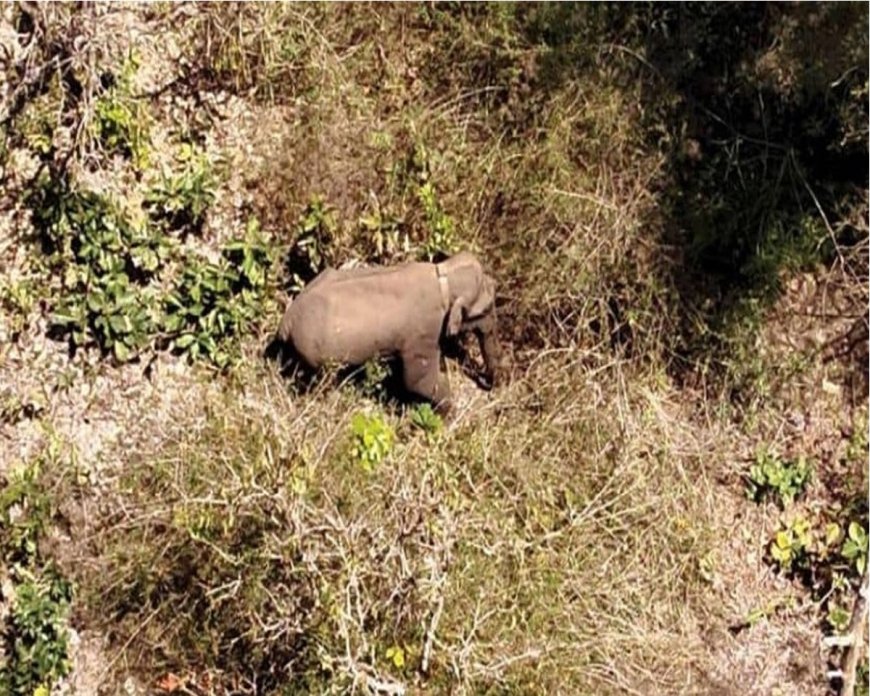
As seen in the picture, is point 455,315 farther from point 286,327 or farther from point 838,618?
point 838,618

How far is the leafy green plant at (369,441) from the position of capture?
5324 millimetres

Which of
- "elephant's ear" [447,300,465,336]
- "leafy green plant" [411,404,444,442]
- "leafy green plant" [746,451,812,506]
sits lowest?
"leafy green plant" [746,451,812,506]

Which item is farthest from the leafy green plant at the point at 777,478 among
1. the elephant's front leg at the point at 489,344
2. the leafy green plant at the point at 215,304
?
the leafy green plant at the point at 215,304

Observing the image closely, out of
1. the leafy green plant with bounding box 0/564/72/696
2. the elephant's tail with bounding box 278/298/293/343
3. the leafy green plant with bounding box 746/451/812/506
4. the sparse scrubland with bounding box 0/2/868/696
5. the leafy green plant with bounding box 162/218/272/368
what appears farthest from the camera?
the leafy green plant with bounding box 746/451/812/506

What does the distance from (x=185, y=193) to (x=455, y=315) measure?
A: 1116 mm

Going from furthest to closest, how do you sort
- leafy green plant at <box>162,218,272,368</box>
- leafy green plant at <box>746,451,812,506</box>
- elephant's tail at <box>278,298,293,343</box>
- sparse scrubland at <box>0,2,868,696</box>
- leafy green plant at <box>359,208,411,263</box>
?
leafy green plant at <box>746,451,812,506</box> → leafy green plant at <box>359,208,411,263</box> → leafy green plant at <box>162,218,272,368</box> → elephant's tail at <box>278,298,293,343</box> → sparse scrubland at <box>0,2,868,696</box>

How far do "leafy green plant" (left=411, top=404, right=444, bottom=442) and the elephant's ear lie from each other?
0.33 meters

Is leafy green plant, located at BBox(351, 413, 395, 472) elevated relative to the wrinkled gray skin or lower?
lower

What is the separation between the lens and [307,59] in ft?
18.6

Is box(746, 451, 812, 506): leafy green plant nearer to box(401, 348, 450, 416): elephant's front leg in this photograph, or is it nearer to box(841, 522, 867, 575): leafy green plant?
box(841, 522, 867, 575): leafy green plant

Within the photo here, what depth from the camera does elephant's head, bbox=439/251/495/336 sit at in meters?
5.34

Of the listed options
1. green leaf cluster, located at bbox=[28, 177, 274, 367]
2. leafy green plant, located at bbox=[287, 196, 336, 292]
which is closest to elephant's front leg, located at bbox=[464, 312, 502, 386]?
leafy green plant, located at bbox=[287, 196, 336, 292]

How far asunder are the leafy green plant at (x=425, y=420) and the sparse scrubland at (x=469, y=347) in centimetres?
2

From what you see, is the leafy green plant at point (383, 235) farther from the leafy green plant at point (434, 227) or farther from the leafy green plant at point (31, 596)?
the leafy green plant at point (31, 596)
